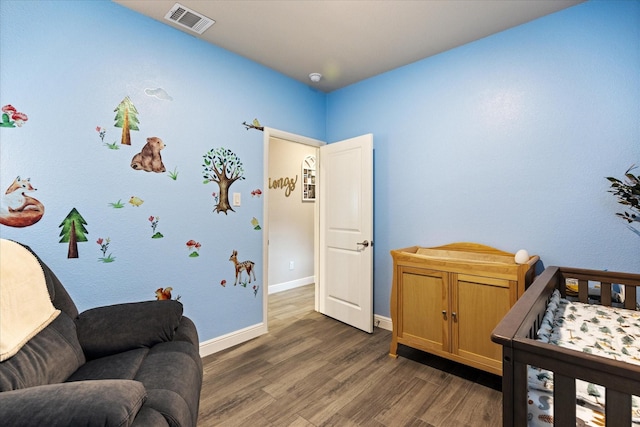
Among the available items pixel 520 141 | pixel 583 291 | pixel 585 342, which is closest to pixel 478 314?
pixel 583 291

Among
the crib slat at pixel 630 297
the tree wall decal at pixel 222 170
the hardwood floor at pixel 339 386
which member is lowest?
the hardwood floor at pixel 339 386

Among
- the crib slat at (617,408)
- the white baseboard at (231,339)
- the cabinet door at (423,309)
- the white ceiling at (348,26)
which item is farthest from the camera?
the white baseboard at (231,339)

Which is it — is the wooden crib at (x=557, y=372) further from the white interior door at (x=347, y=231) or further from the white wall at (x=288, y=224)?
the white wall at (x=288, y=224)

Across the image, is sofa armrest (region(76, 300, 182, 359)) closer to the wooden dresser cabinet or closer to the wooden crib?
the wooden crib

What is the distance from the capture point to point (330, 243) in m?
3.24

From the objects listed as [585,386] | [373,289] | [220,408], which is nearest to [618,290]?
[585,386]

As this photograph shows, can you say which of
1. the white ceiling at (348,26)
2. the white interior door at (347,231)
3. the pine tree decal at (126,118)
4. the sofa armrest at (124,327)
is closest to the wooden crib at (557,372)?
the sofa armrest at (124,327)

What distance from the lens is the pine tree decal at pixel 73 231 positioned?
180cm

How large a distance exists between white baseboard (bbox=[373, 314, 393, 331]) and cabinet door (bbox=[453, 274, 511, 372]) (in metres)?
0.91

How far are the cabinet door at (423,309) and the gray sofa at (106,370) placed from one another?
1.56 metres

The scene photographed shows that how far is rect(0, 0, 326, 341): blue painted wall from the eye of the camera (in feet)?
5.58

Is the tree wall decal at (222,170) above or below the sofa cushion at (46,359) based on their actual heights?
above

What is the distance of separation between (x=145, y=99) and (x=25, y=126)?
2.28 ft

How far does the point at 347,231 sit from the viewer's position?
3.04 m
